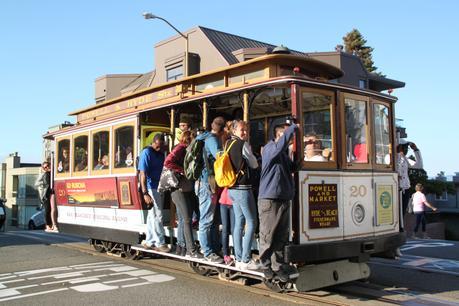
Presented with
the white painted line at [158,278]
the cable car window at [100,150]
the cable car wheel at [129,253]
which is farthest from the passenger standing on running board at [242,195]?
the cable car window at [100,150]

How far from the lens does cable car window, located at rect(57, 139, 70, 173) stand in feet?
36.4

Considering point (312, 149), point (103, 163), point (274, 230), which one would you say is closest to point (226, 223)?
point (274, 230)

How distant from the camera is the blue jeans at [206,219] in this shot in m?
7.04

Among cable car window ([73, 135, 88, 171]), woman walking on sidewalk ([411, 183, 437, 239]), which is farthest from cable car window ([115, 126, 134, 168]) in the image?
woman walking on sidewalk ([411, 183, 437, 239])

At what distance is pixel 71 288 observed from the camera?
7.05 m

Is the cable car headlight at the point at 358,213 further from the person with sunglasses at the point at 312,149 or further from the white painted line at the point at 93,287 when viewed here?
the white painted line at the point at 93,287

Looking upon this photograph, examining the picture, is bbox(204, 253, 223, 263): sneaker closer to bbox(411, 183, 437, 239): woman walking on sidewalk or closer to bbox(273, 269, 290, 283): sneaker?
bbox(273, 269, 290, 283): sneaker

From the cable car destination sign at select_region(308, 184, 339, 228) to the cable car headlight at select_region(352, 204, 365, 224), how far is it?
1.19 feet

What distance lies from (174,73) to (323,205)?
2375 cm

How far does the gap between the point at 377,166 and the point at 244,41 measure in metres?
23.8

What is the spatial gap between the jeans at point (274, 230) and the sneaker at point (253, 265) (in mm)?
194

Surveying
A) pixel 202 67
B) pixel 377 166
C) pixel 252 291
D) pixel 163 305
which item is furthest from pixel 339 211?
pixel 202 67

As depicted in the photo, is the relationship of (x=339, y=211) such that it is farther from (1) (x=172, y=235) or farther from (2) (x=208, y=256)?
(1) (x=172, y=235)

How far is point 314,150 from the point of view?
6539 millimetres
